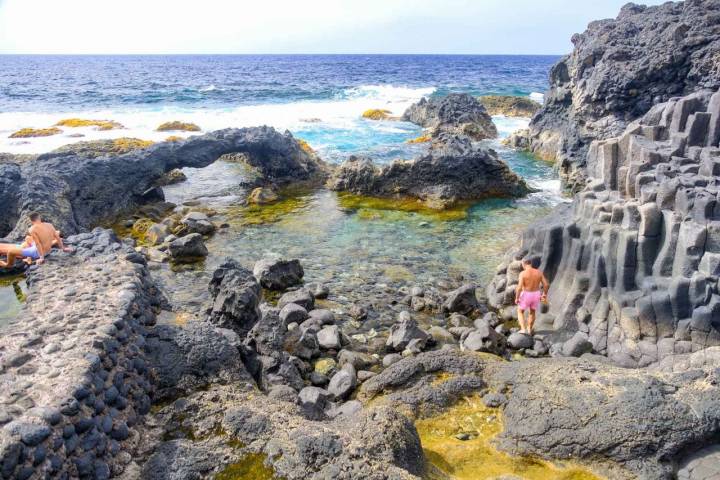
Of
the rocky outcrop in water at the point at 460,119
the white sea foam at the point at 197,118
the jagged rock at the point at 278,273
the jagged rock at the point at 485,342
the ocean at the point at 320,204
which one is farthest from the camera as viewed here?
the rocky outcrop in water at the point at 460,119

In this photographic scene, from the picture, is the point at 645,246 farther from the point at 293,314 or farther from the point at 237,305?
the point at 237,305

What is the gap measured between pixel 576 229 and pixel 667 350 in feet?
11.0

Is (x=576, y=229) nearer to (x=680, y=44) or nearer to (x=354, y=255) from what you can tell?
(x=354, y=255)

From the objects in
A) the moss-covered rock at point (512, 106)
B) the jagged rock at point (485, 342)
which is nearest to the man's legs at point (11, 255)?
the jagged rock at point (485, 342)

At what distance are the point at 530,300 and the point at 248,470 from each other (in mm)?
7975

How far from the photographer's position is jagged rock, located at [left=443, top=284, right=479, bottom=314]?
12906 mm

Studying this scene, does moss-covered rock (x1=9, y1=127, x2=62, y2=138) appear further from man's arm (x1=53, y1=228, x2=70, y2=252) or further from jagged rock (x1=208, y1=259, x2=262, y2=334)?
jagged rock (x1=208, y1=259, x2=262, y2=334)

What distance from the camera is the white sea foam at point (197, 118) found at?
36062 mm

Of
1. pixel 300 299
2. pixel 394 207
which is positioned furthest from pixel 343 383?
pixel 394 207

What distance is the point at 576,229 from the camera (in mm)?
12125

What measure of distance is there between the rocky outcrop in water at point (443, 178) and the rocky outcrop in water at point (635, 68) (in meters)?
3.80

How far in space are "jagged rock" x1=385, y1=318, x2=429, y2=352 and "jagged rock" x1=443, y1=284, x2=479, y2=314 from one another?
1892mm

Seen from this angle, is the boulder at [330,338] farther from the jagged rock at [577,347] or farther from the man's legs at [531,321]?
the jagged rock at [577,347]

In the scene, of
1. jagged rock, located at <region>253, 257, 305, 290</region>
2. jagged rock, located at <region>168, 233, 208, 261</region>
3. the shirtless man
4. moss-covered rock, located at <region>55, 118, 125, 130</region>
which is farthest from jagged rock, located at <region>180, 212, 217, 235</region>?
moss-covered rock, located at <region>55, 118, 125, 130</region>
